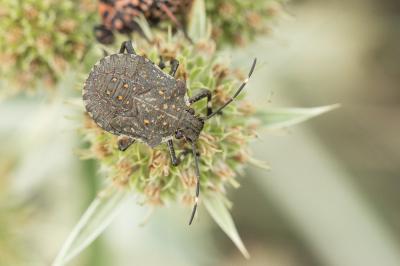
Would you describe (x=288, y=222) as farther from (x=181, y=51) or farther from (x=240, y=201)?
(x=181, y=51)

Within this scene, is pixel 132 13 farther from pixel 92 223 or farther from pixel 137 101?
pixel 92 223

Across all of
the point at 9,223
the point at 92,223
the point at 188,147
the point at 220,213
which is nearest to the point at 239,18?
the point at 188,147

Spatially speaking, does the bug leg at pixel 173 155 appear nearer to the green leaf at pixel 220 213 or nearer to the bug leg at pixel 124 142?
the bug leg at pixel 124 142

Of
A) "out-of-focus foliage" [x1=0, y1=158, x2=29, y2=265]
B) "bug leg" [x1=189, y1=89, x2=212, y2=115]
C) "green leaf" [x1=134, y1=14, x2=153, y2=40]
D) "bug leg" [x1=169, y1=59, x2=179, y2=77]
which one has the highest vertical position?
"green leaf" [x1=134, y1=14, x2=153, y2=40]

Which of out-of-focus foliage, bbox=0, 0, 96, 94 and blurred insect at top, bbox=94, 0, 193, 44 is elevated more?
blurred insect at top, bbox=94, 0, 193, 44

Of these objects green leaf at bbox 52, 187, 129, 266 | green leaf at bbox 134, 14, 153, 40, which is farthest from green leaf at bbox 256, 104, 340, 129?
green leaf at bbox 52, 187, 129, 266

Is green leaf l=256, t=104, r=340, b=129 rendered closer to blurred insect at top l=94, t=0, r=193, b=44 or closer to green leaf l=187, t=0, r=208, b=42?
green leaf l=187, t=0, r=208, b=42

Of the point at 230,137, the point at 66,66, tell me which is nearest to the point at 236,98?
the point at 230,137
